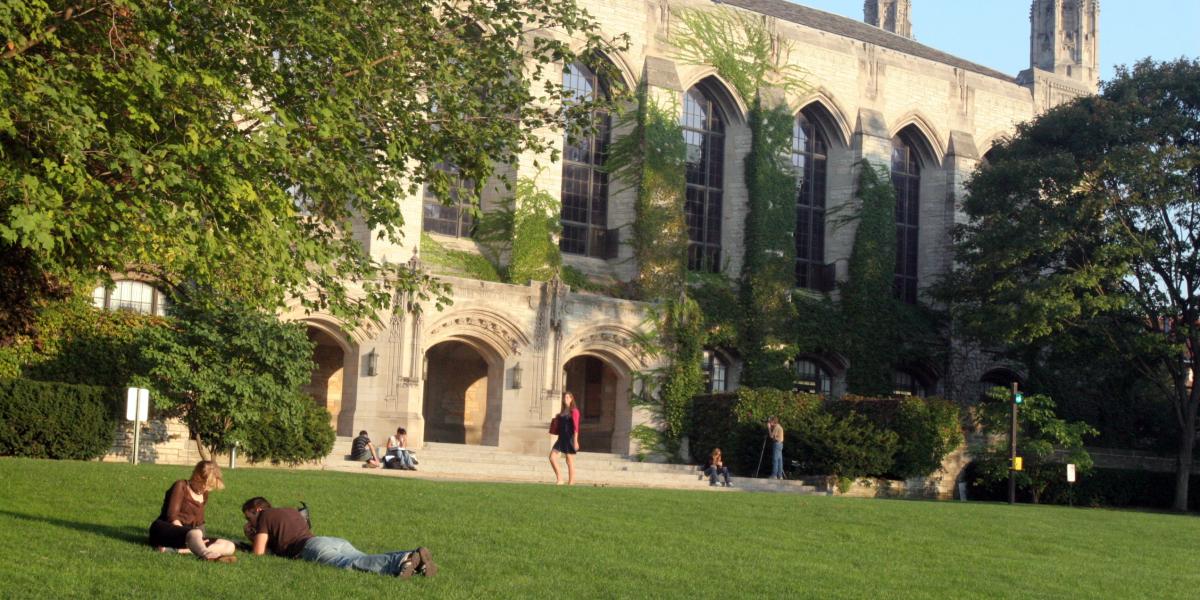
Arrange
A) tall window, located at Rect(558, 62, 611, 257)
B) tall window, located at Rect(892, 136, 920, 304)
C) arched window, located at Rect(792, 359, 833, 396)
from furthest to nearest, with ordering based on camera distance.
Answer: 1. tall window, located at Rect(892, 136, 920, 304)
2. arched window, located at Rect(792, 359, 833, 396)
3. tall window, located at Rect(558, 62, 611, 257)

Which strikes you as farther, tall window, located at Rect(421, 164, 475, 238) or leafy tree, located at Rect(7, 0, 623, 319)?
tall window, located at Rect(421, 164, 475, 238)

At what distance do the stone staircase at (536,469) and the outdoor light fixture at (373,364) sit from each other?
68.4 inches

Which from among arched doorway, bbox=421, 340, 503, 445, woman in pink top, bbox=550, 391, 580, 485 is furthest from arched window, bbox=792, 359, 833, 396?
woman in pink top, bbox=550, 391, 580, 485

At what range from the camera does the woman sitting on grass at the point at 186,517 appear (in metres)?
12.1

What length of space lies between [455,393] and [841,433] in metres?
11.7

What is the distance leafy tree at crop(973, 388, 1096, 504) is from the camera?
3434 cm

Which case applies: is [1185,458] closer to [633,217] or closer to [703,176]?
[703,176]

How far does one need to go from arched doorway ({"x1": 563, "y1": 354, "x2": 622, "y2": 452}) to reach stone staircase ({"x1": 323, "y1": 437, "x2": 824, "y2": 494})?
3.98m

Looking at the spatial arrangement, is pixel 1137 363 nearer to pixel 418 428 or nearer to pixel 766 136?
pixel 766 136

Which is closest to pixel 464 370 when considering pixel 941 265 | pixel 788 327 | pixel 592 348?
pixel 592 348

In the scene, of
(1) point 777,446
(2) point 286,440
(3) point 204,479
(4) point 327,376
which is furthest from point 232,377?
(3) point 204,479

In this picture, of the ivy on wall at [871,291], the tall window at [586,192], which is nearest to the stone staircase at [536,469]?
the tall window at [586,192]

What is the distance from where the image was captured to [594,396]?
4072cm

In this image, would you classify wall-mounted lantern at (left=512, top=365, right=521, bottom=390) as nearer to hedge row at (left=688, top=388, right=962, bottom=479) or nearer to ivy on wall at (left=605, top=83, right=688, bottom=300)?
ivy on wall at (left=605, top=83, right=688, bottom=300)
